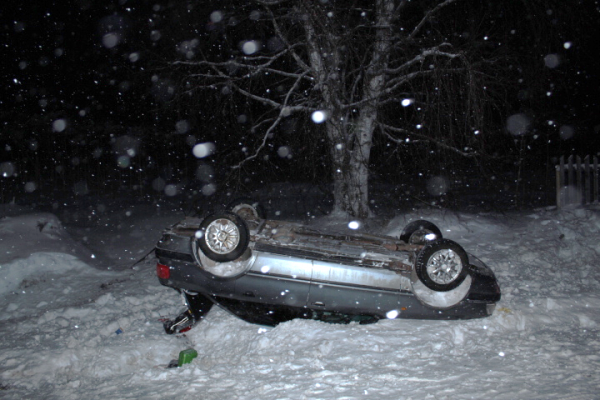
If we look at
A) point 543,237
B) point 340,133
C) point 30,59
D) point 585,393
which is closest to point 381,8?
point 340,133

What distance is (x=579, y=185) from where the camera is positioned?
12258mm

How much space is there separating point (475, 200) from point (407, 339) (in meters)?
14.4

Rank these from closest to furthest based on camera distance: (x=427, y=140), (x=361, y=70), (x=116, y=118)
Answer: (x=361, y=70), (x=427, y=140), (x=116, y=118)

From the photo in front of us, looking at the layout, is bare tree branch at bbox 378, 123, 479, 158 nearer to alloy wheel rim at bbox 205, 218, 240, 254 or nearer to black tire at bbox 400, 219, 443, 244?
black tire at bbox 400, 219, 443, 244

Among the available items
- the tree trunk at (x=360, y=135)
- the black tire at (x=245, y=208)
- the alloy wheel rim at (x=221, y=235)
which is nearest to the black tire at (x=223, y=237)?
the alloy wheel rim at (x=221, y=235)

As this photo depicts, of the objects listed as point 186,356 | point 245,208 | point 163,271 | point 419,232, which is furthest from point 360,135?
point 186,356

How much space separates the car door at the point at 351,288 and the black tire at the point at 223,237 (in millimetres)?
871

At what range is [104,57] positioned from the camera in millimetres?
18125

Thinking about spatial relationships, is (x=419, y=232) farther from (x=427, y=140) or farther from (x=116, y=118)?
(x=116, y=118)

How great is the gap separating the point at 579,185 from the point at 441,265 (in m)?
9.20

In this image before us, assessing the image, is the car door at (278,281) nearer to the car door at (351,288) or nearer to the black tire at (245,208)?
the car door at (351,288)

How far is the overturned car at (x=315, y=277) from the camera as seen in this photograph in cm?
517

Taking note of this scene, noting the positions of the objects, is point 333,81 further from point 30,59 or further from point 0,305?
point 30,59

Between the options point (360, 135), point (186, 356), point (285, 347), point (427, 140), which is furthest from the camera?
point (360, 135)
